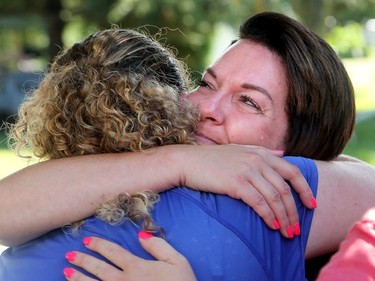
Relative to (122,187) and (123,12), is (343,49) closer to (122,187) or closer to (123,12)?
(123,12)

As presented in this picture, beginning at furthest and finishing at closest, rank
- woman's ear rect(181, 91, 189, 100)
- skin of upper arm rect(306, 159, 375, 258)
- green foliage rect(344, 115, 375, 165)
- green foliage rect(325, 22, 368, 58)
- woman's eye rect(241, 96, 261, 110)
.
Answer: green foliage rect(325, 22, 368, 58), green foliage rect(344, 115, 375, 165), woman's eye rect(241, 96, 261, 110), woman's ear rect(181, 91, 189, 100), skin of upper arm rect(306, 159, 375, 258)

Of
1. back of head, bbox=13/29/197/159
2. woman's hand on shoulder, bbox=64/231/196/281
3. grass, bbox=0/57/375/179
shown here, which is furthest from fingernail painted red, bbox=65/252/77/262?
grass, bbox=0/57/375/179

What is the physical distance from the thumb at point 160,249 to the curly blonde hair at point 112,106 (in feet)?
0.21

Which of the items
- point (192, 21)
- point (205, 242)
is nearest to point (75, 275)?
point (205, 242)

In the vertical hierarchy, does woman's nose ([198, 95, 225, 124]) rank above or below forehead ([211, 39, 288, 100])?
below

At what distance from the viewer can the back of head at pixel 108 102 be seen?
177 centimetres

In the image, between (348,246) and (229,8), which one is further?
(229,8)

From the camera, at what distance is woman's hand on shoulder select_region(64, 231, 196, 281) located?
1.58 m

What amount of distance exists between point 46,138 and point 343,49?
20107 millimetres

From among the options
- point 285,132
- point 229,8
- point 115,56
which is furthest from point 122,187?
point 229,8

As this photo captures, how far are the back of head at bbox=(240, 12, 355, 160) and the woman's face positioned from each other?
29 mm

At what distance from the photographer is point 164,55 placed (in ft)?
6.40

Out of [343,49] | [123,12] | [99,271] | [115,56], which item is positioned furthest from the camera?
[343,49]

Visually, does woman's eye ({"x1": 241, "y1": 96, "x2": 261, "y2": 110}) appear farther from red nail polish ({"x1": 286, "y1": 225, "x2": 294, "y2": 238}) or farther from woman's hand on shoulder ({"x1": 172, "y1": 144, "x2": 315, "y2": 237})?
red nail polish ({"x1": 286, "y1": 225, "x2": 294, "y2": 238})
